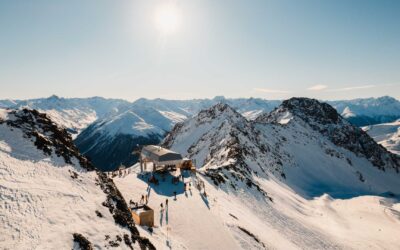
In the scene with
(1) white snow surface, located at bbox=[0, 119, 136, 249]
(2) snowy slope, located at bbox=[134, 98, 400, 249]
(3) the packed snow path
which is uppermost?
(1) white snow surface, located at bbox=[0, 119, 136, 249]

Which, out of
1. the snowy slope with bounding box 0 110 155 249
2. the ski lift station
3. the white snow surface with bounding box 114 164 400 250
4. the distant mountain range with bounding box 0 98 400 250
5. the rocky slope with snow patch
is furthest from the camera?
the rocky slope with snow patch

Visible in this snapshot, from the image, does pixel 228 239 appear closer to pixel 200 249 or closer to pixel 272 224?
pixel 200 249

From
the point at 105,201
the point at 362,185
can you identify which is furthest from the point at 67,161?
the point at 362,185

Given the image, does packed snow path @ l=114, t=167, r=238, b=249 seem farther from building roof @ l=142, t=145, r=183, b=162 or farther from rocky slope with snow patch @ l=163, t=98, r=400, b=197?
rocky slope with snow patch @ l=163, t=98, r=400, b=197

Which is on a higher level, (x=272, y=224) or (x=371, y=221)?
(x=272, y=224)

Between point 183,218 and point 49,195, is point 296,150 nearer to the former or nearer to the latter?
point 183,218

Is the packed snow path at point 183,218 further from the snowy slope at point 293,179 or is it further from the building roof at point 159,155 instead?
the building roof at point 159,155

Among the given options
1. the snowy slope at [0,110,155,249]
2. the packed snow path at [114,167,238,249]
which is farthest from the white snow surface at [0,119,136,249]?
the packed snow path at [114,167,238,249]

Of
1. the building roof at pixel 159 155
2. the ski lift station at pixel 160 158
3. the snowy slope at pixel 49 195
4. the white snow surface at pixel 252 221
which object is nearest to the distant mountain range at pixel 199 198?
the snowy slope at pixel 49 195
